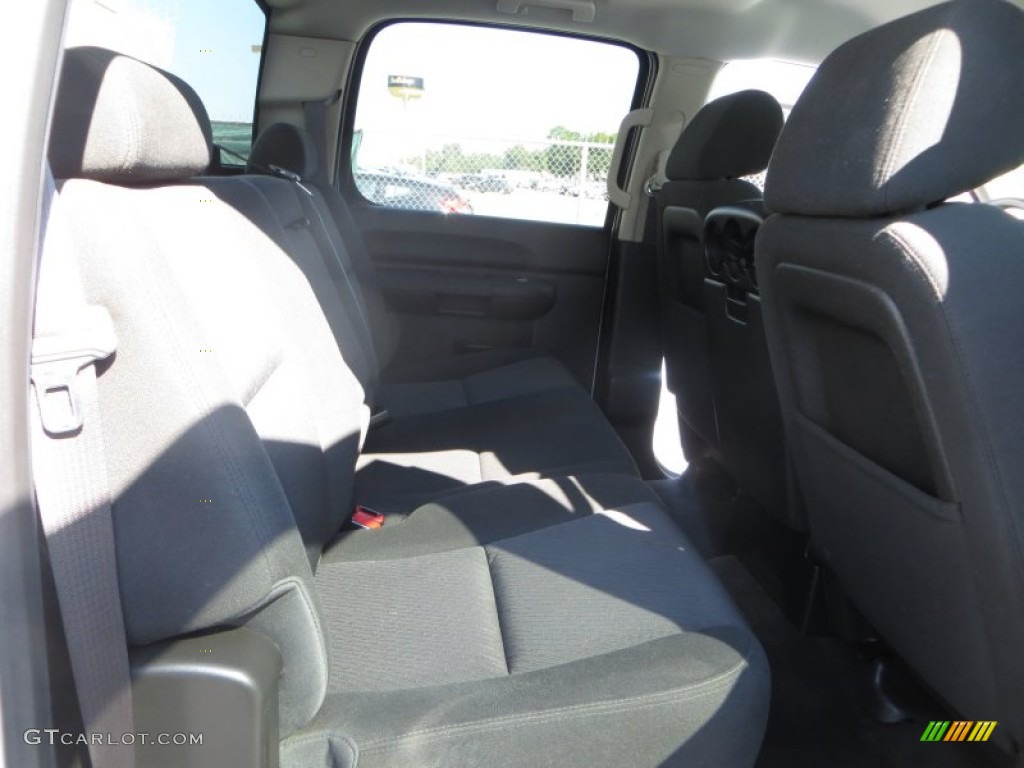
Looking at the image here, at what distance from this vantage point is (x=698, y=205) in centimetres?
212

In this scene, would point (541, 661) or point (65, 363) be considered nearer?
point (65, 363)

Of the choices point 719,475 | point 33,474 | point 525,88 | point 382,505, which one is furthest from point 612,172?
point 33,474

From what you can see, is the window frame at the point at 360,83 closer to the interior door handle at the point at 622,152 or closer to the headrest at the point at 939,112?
the interior door handle at the point at 622,152

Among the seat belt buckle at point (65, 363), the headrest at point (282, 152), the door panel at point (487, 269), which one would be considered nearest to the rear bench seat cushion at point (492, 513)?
the seat belt buckle at point (65, 363)

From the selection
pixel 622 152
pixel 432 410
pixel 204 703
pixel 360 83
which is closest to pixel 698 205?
pixel 432 410

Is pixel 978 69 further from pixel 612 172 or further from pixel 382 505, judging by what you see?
pixel 612 172

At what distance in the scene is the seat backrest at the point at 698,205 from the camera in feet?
6.56

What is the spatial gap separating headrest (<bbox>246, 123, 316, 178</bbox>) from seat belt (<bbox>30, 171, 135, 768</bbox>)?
5.14 ft

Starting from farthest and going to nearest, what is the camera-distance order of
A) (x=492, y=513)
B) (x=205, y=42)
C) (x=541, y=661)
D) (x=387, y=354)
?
(x=387, y=354) < (x=205, y=42) < (x=492, y=513) < (x=541, y=661)

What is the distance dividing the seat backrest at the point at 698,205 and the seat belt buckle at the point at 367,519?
0.89 m

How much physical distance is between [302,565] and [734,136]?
4.71 feet

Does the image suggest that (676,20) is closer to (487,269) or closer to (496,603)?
(487,269)

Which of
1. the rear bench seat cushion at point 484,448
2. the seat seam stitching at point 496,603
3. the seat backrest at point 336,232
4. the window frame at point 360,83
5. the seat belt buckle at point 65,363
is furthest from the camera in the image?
the window frame at point 360,83

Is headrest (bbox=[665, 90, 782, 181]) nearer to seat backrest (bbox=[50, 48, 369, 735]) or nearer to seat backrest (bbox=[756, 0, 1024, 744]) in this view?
seat backrest (bbox=[756, 0, 1024, 744])
